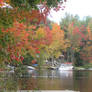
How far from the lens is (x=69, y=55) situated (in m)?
56.3

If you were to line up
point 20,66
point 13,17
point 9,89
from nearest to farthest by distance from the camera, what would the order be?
1. point 13,17
2. point 9,89
3. point 20,66

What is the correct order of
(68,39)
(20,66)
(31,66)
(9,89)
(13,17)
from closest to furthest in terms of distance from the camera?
(13,17), (9,89), (20,66), (31,66), (68,39)

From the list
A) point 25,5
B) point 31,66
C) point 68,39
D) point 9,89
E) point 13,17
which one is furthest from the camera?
point 68,39

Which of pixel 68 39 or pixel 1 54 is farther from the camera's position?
pixel 68 39

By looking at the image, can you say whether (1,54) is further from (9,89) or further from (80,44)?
(80,44)

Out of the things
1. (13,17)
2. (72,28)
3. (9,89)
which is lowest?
(9,89)

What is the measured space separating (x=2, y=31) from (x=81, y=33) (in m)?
48.9

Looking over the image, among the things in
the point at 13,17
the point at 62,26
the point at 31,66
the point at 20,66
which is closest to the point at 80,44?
the point at 62,26

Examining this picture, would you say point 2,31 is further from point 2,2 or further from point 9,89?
point 9,89

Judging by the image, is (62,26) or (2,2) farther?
(62,26)

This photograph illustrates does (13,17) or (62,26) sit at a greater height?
(62,26)

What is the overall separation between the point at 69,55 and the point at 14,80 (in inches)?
1795

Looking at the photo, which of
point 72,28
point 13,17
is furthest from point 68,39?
point 13,17

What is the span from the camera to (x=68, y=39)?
54.1 meters
